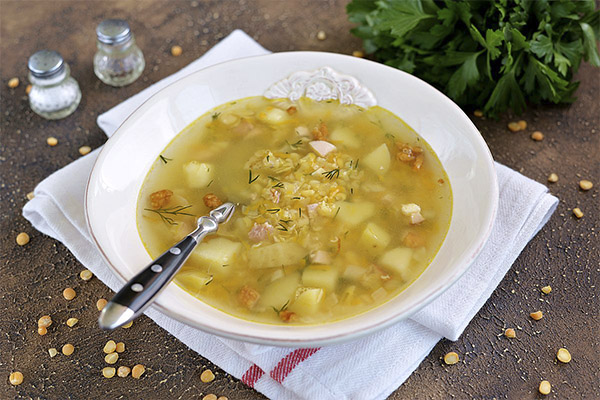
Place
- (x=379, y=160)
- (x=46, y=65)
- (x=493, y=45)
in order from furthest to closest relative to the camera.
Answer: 1. (x=46, y=65)
2. (x=493, y=45)
3. (x=379, y=160)

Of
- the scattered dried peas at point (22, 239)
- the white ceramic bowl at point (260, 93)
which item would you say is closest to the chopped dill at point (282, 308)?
the white ceramic bowl at point (260, 93)

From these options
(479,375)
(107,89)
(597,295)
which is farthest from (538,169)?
(107,89)

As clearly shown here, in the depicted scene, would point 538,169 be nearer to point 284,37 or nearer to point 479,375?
point 479,375

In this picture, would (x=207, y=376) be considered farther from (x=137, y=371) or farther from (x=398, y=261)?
(x=398, y=261)

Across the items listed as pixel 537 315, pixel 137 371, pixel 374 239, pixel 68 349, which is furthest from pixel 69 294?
pixel 537 315

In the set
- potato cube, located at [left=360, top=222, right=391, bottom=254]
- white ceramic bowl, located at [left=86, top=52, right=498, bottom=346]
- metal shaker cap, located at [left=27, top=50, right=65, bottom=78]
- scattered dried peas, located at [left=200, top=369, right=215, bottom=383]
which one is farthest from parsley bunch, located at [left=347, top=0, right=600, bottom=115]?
scattered dried peas, located at [left=200, top=369, right=215, bottom=383]

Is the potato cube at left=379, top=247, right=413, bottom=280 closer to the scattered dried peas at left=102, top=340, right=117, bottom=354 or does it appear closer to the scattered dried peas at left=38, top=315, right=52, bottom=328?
the scattered dried peas at left=102, top=340, right=117, bottom=354
